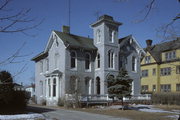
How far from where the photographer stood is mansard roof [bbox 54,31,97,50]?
30425 mm

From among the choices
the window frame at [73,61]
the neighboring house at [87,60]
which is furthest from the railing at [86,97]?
the window frame at [73,61]

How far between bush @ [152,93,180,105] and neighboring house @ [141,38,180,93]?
10.1 m

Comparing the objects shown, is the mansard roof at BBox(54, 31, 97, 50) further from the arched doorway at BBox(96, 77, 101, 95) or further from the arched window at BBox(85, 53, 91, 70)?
the arched doorway at BBox(96, 77, 101, 95)

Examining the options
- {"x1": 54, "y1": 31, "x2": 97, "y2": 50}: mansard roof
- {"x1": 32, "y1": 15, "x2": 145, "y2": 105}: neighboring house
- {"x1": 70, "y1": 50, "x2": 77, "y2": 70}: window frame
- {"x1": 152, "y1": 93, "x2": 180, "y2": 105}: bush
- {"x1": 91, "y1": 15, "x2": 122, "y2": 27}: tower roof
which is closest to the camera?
{"x1": 32, "y1": 15, "x2": 145, "y2": 105}: neighboring house

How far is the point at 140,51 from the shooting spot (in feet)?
119

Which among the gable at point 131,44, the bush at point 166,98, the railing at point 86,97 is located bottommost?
the bush at point 166,98

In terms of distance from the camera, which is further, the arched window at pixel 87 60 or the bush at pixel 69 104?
the arched window at pixel 87 60

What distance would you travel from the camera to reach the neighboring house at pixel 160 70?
43156mm

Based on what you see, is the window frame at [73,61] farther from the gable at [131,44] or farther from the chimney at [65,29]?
the gable at [131,44]

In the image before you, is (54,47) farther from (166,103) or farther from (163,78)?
(163,78)

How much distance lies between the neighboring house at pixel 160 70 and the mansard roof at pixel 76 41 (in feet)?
55.8

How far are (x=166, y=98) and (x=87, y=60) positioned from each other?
1209 cm

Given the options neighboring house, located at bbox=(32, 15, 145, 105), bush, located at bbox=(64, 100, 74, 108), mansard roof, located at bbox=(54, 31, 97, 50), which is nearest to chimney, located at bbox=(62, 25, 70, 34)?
neighboring house, located at bbox=(32, 15, 145, 105)

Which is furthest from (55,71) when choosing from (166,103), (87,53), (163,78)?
(163,78)
